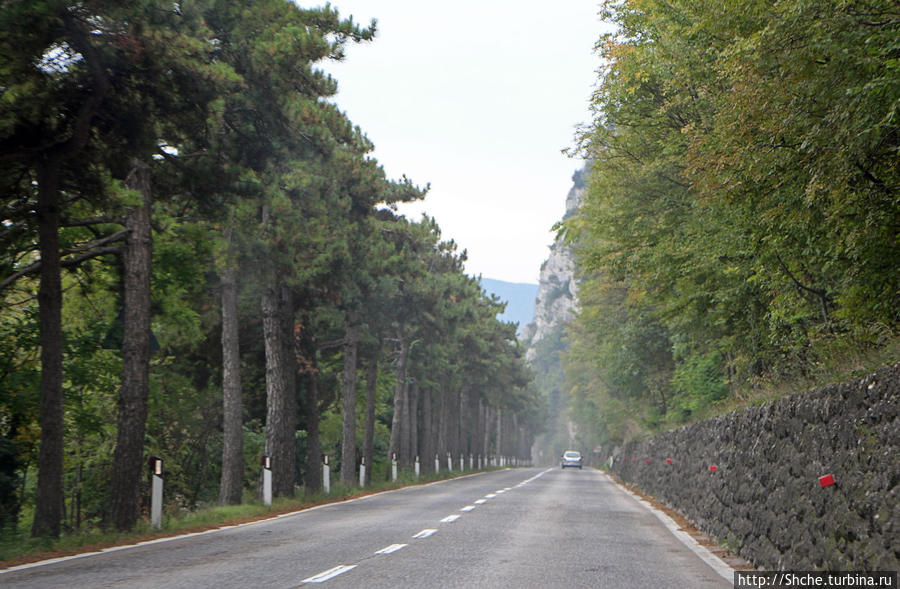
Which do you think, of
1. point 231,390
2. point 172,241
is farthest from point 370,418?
point 172,241

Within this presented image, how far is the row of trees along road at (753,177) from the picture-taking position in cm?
779

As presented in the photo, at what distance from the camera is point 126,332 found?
15406 millimetres

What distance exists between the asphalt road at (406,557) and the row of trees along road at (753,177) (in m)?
3.51

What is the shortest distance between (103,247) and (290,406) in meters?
9.96

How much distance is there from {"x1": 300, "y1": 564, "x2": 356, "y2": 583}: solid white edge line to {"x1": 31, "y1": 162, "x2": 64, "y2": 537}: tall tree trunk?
613cm

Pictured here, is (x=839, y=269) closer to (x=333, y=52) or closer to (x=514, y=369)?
(x=333, y=52)

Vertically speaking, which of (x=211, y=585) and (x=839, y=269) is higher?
(x=839, y=269)

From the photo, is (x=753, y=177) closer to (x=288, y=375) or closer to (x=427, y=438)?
(x=288, y=375)

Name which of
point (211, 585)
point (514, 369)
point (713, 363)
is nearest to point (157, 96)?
point (211, 585)

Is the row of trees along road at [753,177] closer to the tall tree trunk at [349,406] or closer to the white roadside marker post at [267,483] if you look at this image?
the white roadside marker post at [267,483]

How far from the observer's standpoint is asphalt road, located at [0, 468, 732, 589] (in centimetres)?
828

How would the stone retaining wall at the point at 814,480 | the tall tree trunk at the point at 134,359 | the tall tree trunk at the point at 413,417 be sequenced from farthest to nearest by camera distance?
the tall tree trunk at the point at 413,417 < the tall tree trunk at the point at 134,359 < the stone retaining wall at the point at 814,480

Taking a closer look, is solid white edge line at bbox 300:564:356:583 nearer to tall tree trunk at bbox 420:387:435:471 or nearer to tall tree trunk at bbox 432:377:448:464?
tall tree trunk at bbox 420:387:435:471

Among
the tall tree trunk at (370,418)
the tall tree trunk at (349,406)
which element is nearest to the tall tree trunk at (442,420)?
the tall tree trunk at (370,418)
